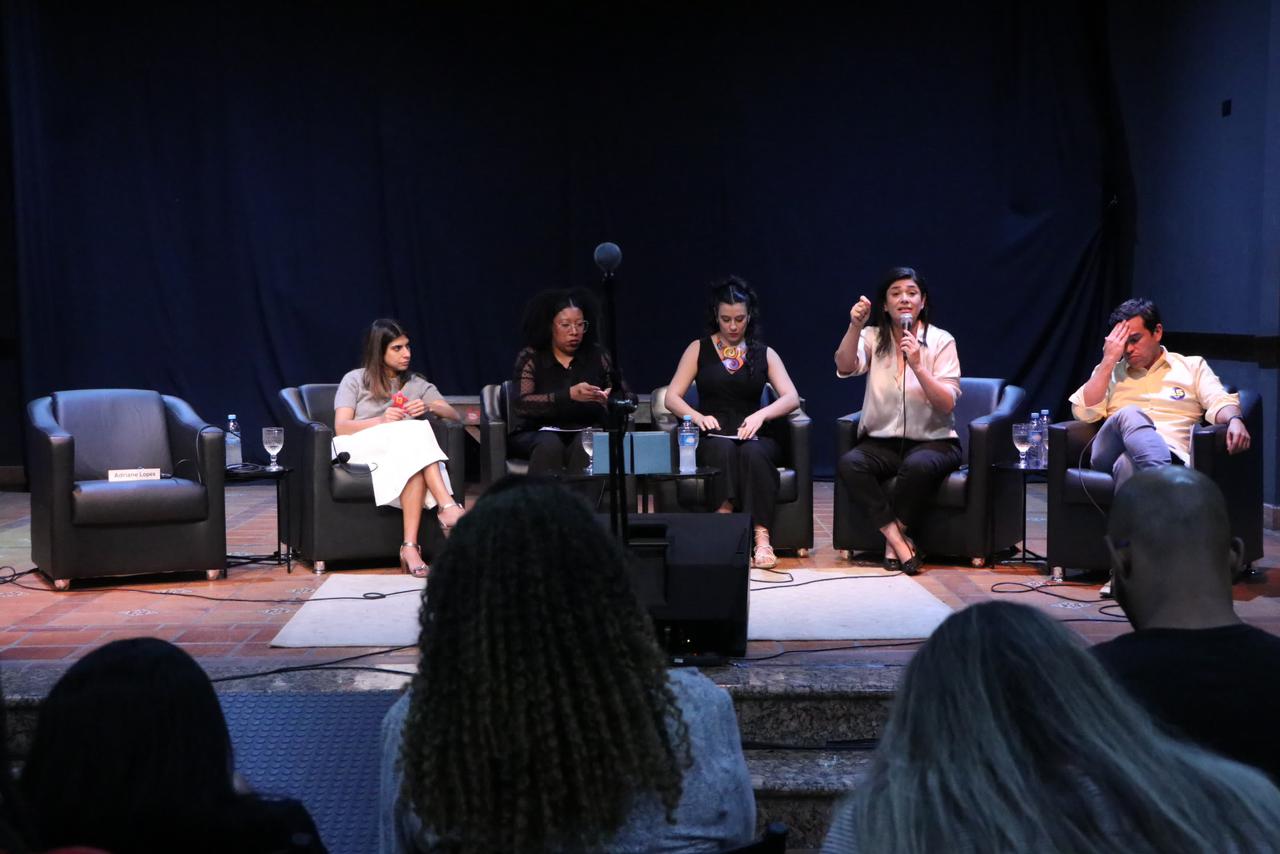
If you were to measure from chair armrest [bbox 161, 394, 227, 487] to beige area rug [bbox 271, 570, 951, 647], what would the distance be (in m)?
0.63

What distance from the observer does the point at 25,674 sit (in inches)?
139

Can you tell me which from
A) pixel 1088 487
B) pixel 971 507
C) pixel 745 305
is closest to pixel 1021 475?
pixel 971 507

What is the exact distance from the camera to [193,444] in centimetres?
539

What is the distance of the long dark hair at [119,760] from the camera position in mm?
1434

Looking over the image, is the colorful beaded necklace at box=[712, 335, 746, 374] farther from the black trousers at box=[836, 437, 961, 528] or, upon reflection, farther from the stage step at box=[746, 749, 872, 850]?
the stage step at box=[746, 749, 872, 850]

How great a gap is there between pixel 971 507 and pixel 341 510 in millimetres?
2422

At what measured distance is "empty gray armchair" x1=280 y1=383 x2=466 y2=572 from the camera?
5.29 meters

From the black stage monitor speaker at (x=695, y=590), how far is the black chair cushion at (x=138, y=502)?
6.84 ft

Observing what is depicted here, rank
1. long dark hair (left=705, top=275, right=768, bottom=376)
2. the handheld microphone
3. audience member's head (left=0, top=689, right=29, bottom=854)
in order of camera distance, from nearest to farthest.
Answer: audience member's head (left=0, top=689, right=29, bottom=854), the handheld microphone, long dark hair (left=705, top=275, right=768, bottom=376)

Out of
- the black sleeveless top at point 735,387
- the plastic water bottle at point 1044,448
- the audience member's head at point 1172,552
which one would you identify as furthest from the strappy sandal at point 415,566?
the audience member's head at point 1172,552

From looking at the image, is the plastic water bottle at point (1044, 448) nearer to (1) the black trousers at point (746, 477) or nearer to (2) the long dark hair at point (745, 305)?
(1) the black trousers at point (746, 477)

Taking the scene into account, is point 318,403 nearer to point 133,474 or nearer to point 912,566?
point 133,474

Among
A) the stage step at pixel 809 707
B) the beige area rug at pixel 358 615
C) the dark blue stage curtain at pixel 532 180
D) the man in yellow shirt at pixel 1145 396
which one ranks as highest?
the dark blue stage curtain at pixel 532 180

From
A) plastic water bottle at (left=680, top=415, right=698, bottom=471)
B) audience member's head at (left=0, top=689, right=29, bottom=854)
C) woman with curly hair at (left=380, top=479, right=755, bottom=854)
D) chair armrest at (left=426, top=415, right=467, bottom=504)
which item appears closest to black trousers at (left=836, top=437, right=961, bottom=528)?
plastic water bottle at (left=680, top=415, right=698, bottom=471)
